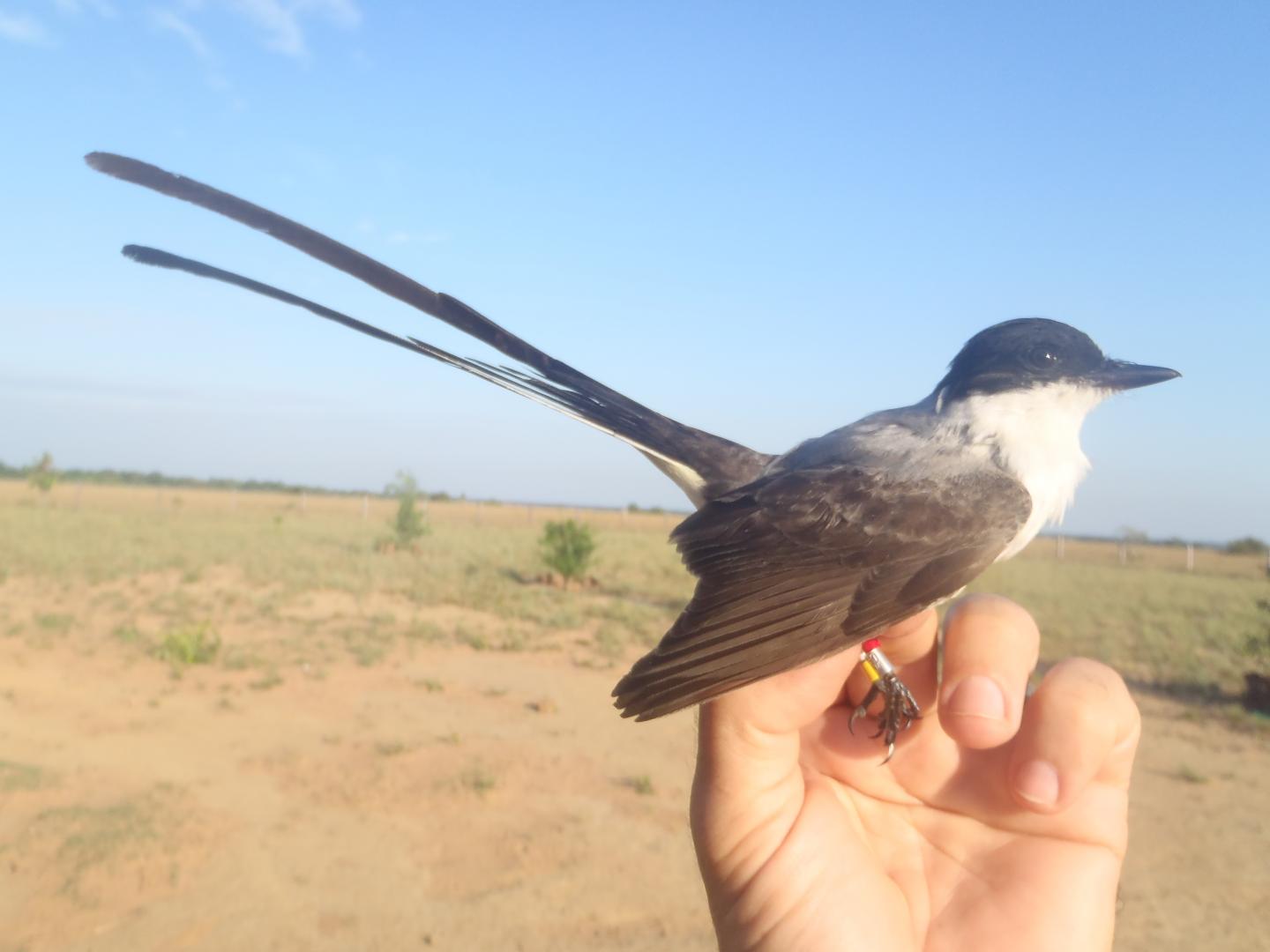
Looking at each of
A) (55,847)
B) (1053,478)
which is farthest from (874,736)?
(55,847)

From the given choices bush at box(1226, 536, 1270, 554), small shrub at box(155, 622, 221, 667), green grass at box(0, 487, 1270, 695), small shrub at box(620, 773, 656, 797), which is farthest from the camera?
bush at box(1226, 536, 1270, 554)

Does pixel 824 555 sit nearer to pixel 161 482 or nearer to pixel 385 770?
pixel 385 770

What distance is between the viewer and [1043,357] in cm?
266

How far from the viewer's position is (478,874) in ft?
18.9

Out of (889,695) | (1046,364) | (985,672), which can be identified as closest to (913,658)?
(889,695)

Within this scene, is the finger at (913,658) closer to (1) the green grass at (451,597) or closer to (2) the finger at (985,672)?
(2) the finger at (985,672)

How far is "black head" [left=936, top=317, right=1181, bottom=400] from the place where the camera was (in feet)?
8.68

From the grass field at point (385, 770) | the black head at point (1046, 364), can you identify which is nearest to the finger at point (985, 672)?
the black head at point (1046, 364)

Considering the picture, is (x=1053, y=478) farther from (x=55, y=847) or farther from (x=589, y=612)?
(x=589, y=612)

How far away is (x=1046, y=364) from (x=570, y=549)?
52.8 ft

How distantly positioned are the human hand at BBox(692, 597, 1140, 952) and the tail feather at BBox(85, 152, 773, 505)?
0.79 m

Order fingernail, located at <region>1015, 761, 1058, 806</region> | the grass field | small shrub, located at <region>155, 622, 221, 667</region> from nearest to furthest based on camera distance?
fingernail, located at <region>1015, 761, 1058, 806</region> → the grass field → small shrub, located at <region>155, 622, 221, 667</region>

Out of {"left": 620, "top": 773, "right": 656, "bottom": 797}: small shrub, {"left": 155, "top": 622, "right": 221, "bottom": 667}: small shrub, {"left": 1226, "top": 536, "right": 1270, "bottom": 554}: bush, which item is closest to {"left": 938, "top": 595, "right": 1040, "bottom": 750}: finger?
{"left": 620, "top": 773, "right": 656, "bottom": 797}: small shrub

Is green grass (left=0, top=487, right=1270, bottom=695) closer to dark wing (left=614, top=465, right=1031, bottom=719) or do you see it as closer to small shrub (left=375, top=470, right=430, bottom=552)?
small shrub (left=375, top=470, right=430, bottom=552)
